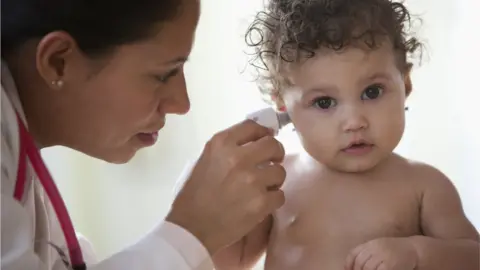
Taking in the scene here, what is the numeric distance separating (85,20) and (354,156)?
0.39 metres

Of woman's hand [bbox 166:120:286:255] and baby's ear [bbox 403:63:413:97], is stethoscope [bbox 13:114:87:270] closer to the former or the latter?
woman's hand [bbox 166:120:286:255]

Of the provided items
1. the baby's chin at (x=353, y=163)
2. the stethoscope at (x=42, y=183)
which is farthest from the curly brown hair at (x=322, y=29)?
the stethoscope at (x=42, y=183)

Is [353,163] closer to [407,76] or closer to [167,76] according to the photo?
A: [407,76]

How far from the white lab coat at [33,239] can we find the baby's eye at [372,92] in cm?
30

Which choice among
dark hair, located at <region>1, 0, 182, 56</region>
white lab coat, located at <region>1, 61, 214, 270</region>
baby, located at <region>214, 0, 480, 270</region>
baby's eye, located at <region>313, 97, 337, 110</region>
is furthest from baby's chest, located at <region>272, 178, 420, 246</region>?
dark hair, located at <region>1, 0, 182, 56</region>

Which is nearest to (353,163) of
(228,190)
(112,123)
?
(228,190)

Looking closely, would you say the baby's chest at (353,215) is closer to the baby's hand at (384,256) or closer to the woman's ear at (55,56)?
the baby's hand at (384,256)

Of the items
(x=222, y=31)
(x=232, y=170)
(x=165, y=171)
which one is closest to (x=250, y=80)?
(x=222, y=31)

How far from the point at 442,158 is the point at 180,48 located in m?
0.61

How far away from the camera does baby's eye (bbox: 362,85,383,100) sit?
875 millimetres

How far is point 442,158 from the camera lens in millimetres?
1188

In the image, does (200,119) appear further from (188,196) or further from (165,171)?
(188,196)

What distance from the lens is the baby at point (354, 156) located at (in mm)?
860

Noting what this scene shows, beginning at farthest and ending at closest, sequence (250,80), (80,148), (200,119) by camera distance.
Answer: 1. (200,119)
2. (250,80)
3. (80,148)
